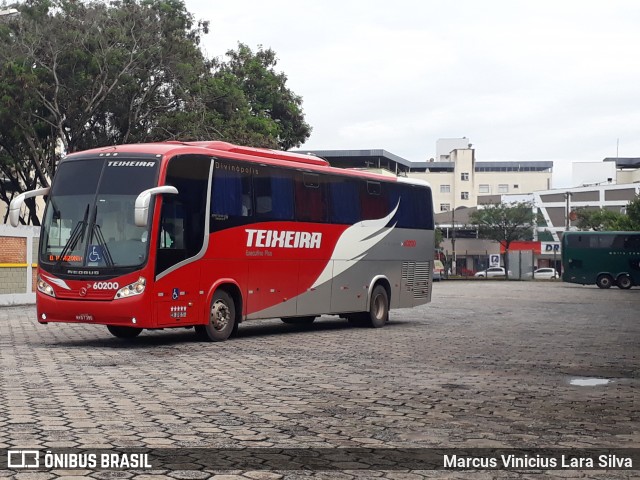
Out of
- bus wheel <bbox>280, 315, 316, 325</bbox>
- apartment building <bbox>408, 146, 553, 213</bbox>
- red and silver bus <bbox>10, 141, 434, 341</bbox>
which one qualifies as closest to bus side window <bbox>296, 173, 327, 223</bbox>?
red and silver bus <bbox>10, 141, 434, 341</bbox>

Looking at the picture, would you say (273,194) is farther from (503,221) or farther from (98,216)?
(503,221)

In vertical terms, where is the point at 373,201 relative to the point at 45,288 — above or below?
above

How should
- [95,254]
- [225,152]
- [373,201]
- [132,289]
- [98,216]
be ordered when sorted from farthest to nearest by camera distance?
[373,201], [225,152], [98,216], [95,254], [132,289]

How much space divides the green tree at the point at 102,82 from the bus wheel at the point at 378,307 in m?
20.3

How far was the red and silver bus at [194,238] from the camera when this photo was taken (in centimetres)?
1656

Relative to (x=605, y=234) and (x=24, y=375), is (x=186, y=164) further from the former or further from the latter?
(x=605, y=234)

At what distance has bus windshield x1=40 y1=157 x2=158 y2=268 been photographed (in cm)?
1659

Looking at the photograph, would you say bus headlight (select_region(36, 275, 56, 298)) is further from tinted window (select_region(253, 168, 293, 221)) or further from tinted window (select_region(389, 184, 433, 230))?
tinted window (select_region(389, 184, 433, 230))

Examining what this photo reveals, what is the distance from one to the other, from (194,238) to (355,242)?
596cm

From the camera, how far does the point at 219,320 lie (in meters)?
18.2

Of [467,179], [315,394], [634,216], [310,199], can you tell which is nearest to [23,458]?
[315,394]

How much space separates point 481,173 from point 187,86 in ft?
374

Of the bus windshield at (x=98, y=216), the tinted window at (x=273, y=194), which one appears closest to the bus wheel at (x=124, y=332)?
the bus windshield at (x=98, y=216)

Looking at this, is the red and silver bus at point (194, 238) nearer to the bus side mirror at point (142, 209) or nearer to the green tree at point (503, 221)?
the bus side mirror at point (142, 209)
